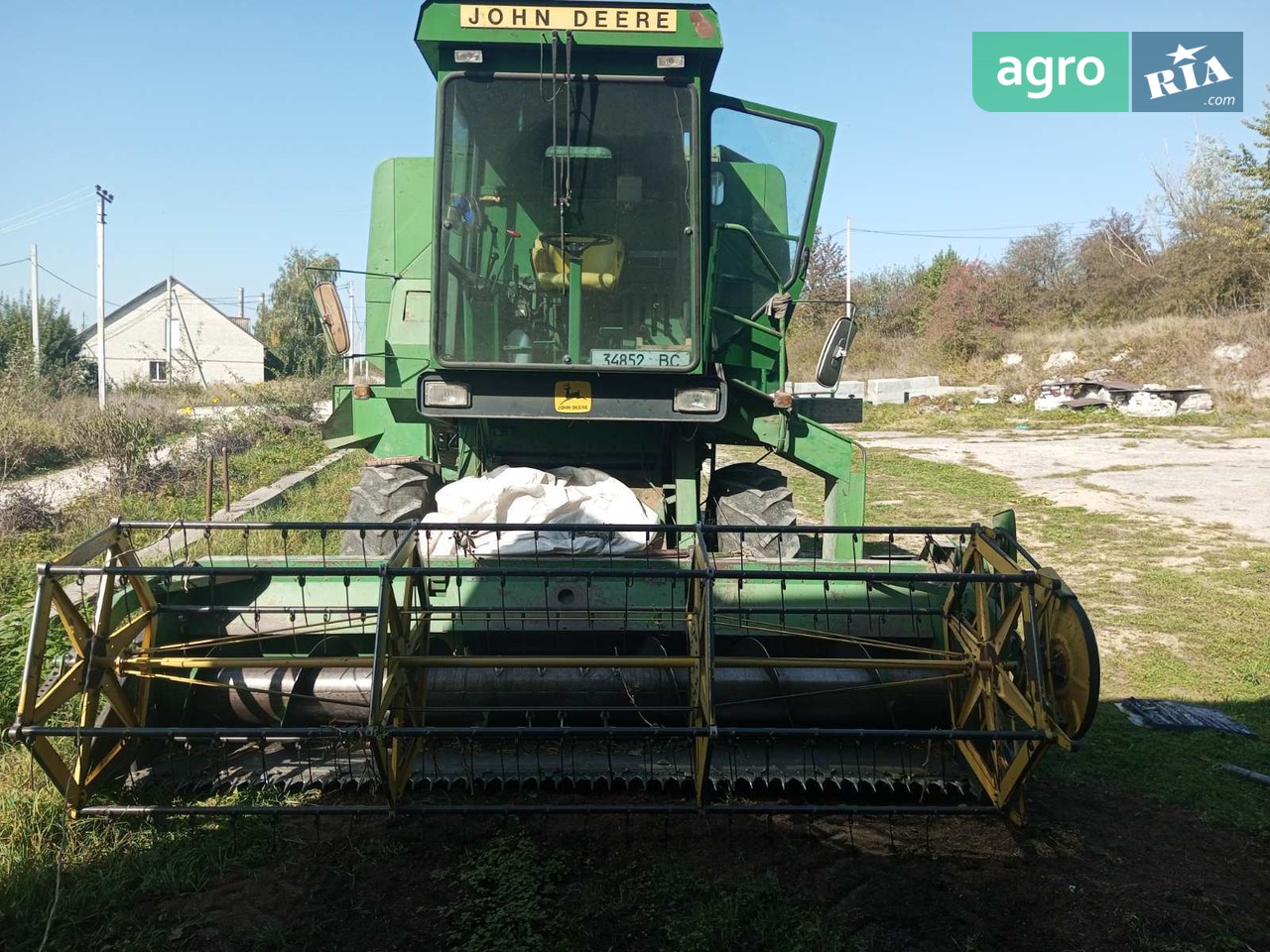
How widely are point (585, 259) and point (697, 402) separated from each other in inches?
37.3

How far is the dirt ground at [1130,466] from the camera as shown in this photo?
12.8 m

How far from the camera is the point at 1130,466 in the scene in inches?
670

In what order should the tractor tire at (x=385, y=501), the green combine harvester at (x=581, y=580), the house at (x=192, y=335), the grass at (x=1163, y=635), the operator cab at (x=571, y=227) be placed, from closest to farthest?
the green combine harvester at (x=581, y=580) → the grass at (x=1163, y=635) → the operator cab at (x=571, y=227) → the tractor tire at (x=385, y=501) → the house at (x=192, y=335)

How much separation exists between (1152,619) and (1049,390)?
77.3 feet

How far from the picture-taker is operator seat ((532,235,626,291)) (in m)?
5.32

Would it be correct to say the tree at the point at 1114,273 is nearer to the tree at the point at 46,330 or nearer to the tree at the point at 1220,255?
the tree at the point at 1220,255

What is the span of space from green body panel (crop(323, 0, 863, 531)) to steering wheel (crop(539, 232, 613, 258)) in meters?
0.05

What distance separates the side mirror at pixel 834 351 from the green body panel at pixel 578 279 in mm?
255

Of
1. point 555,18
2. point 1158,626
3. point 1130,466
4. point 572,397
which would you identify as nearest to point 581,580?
point 572,397

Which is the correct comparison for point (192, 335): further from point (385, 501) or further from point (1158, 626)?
point (1158, 626)

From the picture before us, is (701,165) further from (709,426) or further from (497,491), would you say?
(497,491)

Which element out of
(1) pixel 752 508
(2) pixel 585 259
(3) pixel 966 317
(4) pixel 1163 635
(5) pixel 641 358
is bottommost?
(4) pixel 1163 635

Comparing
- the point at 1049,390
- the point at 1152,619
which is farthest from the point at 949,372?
the point at 1152,619

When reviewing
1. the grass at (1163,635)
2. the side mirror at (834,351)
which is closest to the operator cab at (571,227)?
the side mirror at (834,351)
